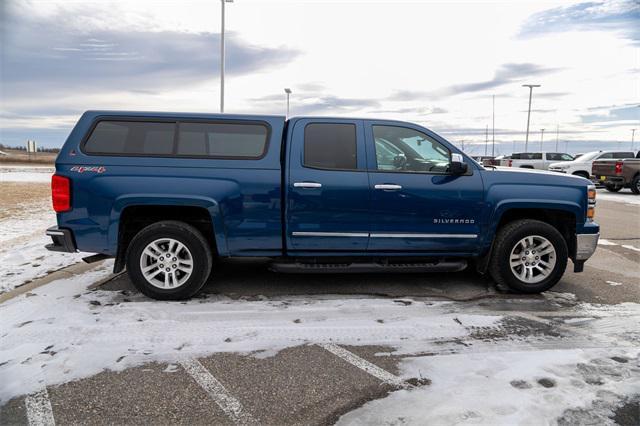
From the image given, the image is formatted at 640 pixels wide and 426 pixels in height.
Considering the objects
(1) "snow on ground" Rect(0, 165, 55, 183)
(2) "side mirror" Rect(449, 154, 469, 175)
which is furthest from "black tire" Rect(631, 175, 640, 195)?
(1) "snow on ground" Rect(0, 165, 55, 183)

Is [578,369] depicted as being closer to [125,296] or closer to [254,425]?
[254,425]

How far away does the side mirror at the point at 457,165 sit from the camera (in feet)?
15.3

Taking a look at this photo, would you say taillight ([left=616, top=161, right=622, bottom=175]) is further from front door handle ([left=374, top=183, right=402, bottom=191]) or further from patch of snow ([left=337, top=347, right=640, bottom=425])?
patch of snow ([left=337, top=347, right=640, bottom=425])

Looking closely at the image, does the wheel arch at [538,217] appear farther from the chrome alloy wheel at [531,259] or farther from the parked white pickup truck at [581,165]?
the parked white pickup truck at [581,165]

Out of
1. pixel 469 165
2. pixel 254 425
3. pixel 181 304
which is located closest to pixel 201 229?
pixel 181 304

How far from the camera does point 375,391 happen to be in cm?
289

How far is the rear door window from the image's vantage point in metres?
4.73

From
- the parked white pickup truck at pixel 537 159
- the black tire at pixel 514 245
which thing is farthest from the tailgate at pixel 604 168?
the black tire at pixel 514 245

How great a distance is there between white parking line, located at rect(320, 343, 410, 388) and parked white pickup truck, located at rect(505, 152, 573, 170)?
28.6 m

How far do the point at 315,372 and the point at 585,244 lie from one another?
3.60 metres

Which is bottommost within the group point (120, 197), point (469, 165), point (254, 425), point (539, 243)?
point (254, 425)

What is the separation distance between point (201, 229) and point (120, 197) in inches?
34.5

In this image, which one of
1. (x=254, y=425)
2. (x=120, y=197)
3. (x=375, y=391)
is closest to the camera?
(x=254, y=425)

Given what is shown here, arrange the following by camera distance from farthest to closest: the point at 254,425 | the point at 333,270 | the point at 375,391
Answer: the point at 333,270, the point at 375,391, the point at 254,425
